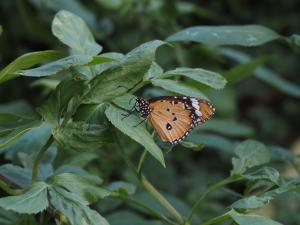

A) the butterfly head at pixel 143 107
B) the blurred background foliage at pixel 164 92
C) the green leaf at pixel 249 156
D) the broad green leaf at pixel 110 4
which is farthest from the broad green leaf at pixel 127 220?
the broad green leaf at pixel 110 4

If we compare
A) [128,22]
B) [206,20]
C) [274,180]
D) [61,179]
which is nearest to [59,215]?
[61,179]

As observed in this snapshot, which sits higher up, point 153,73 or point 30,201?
point 153,73

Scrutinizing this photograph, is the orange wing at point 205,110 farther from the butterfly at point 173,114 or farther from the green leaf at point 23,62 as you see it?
the green leaf at point 23,62

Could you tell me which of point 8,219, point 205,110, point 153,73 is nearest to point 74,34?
point 153,73

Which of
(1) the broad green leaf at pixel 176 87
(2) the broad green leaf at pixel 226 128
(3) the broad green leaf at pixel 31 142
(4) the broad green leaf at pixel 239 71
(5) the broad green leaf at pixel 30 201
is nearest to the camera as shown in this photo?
(5) the broad green leaf at pixel 30 201

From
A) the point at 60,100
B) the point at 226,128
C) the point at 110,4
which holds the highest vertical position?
the point at 60,100

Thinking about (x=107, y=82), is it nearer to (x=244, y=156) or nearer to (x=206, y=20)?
(x=244, y=156)

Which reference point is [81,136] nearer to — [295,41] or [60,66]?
[60,66]

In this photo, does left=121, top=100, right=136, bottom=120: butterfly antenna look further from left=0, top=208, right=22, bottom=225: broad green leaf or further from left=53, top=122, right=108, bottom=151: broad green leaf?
left=0, top=208, right=22, bottom=225: broad green leaf
